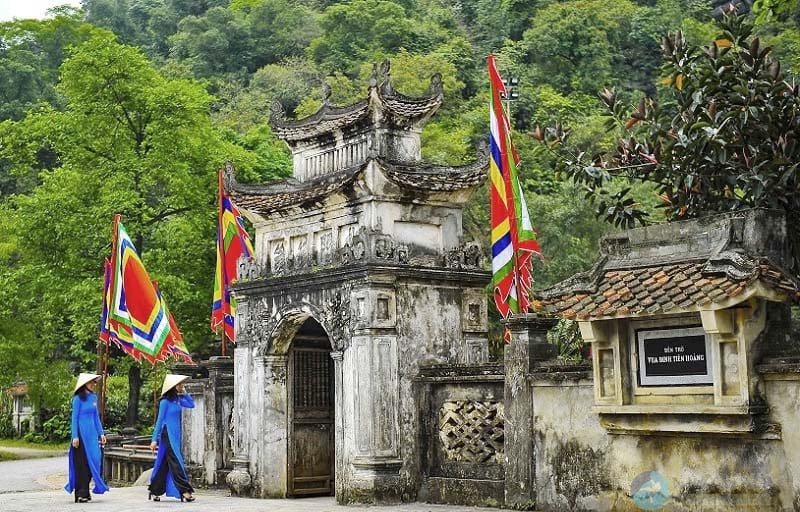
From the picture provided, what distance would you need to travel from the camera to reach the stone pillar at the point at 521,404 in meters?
14.4

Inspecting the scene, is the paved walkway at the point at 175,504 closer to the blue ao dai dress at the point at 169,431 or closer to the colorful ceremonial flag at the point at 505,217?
the blue ao dai dress at the point at 169,431

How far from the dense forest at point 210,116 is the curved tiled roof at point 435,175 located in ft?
4.31

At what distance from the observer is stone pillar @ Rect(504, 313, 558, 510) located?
1441 cm

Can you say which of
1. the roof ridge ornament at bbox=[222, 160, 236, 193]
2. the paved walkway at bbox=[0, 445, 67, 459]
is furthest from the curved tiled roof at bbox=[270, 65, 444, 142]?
the paved walkway at bbox=[0, 445, 67, 459]

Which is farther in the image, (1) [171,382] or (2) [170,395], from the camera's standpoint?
(1) [171,382]

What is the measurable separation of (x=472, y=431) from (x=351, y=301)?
2624mm

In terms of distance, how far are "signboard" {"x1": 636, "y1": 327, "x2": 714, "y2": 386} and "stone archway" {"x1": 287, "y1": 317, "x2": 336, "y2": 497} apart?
24.9 feet

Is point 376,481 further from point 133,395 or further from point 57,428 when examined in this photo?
point 57,428

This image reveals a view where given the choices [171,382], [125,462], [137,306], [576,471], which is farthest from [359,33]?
[576,471]

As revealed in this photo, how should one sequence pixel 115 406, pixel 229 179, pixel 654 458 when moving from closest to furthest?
pixel 654 458 < pixel 229 179 < pixel 115 406

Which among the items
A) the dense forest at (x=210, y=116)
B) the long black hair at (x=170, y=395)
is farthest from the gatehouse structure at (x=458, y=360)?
the dense forest at (x=210, y=116)

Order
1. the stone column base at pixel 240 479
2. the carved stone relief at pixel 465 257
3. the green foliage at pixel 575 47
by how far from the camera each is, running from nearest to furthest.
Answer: the carved stone relief at pixel 465 257
the stone column base at pixel 240 479
the green foliage at pixel 575 47

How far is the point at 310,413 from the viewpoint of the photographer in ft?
61.7

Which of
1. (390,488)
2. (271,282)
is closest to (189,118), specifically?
(271,282)
